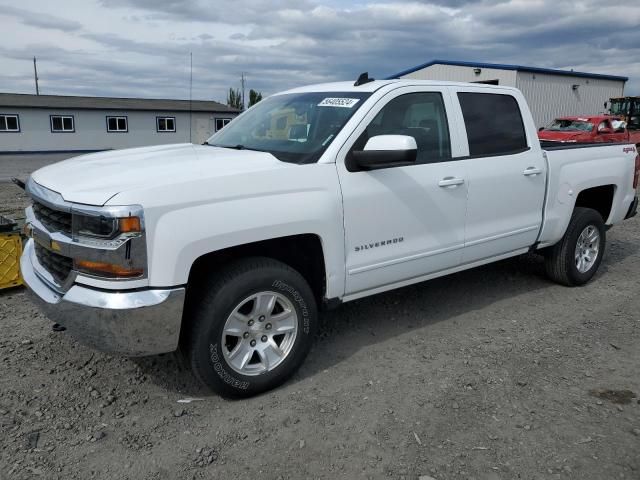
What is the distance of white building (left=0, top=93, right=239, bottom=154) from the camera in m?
33.3

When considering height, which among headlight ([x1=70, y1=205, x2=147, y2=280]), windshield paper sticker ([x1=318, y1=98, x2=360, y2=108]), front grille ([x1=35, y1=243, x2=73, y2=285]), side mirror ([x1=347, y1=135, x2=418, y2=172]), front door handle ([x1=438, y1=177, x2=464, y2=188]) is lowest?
front grille ([x1=35, y1=243, x2=73, y2=285])

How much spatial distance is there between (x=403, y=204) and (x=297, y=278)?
96 cm

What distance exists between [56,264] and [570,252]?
458cm

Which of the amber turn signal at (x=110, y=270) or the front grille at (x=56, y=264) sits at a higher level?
the amber turn signal at (x=110, y=270)

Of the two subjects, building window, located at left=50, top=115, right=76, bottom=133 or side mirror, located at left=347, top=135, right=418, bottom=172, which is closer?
side mirror, located at left=347, top=135, right=418, bottom=172

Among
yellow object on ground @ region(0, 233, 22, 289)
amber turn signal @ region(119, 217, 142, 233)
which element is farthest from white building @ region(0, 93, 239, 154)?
amber turn signal @ region(119, 217, 142, 233)

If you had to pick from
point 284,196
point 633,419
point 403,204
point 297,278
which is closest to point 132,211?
point 284,196

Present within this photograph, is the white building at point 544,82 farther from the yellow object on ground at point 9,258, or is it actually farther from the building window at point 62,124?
the yellow object on ground at point 9,258

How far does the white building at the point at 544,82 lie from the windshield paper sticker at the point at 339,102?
83.1 ft

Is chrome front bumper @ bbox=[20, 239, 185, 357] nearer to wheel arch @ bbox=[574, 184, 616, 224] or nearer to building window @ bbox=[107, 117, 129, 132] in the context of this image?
wheel arch @ bbox=[574, 184, 616, 224]

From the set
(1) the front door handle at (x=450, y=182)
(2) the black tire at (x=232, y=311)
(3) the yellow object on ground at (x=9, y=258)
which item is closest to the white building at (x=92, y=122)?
(3) the yellow object on ground at (x=9, y=258)

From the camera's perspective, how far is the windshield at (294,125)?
361 centimetres

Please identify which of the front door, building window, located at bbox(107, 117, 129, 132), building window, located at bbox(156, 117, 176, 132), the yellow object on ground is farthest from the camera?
building window, located at bbox(156, 117, 176, 132)

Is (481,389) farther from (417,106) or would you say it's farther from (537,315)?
(417,106)
